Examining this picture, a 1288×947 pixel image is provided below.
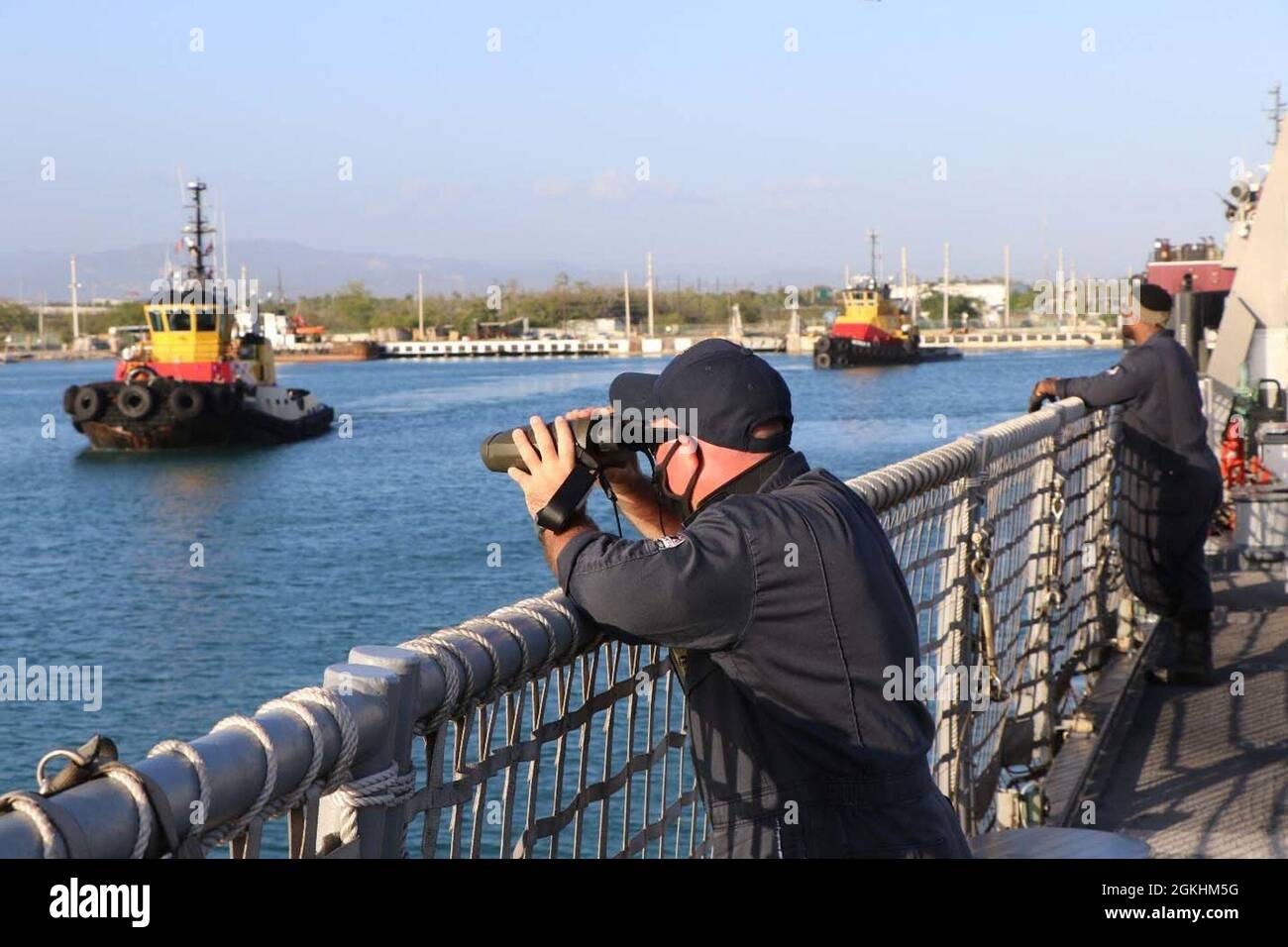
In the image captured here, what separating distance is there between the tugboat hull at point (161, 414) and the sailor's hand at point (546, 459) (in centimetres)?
5556

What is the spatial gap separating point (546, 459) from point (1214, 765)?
395 cm

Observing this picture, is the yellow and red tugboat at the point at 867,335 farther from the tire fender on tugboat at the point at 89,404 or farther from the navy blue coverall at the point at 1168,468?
the navy blue coverall at the point at 1168,468

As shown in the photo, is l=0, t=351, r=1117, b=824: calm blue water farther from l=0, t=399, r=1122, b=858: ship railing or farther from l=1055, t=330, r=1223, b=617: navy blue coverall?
l=0, t=399, r=1122, b=858: ship railing

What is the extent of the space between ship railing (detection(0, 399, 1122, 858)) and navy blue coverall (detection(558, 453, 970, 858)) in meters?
0.11

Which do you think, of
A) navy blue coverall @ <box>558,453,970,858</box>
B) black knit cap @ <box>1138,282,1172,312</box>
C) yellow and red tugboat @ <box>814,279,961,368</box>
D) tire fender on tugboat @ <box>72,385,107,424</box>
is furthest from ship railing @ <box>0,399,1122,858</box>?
yellow and red tugboat @ <box>814,279,961,368</box>

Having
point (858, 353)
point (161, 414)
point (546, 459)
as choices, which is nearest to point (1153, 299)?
point (546, 459)

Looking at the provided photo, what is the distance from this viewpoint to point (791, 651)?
2.49 metres

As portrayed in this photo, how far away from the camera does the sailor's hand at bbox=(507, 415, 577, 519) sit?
2.67 meters

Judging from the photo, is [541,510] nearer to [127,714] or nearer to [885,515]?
[885,515]

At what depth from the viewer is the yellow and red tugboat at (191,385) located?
56719 millimetres

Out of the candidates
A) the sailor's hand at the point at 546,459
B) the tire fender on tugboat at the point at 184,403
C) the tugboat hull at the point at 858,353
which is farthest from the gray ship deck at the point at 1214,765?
the tugboat hull at the point at 858,353

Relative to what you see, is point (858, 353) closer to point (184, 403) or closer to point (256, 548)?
point (184, 403)

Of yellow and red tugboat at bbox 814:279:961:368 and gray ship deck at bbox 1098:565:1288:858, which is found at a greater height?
yellow and red tugboat at bbox 814:279:961:368

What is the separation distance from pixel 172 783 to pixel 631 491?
54.4 inches
